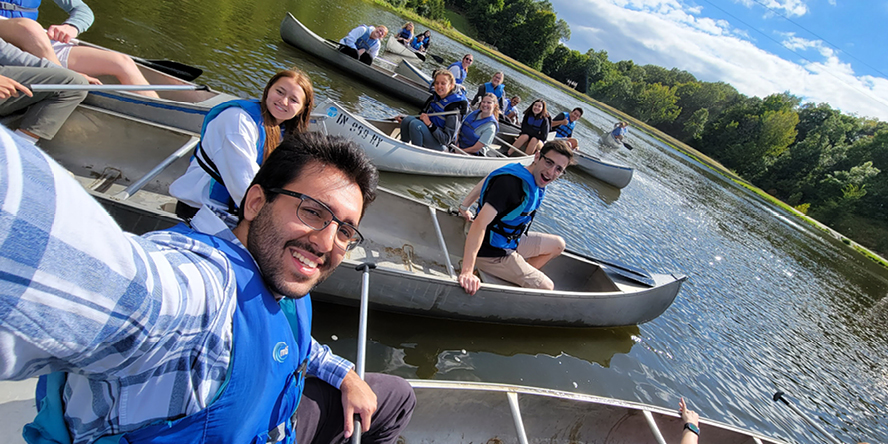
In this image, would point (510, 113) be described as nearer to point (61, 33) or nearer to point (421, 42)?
point (421, 42)

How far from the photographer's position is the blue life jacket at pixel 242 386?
0.99 m

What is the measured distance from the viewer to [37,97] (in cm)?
361

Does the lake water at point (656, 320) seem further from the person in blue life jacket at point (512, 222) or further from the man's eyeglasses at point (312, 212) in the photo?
the man's eyeglasses at point (312, 212)

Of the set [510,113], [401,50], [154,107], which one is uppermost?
[401,50]

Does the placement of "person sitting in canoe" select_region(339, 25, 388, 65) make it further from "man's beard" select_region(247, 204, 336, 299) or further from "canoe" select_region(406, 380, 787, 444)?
"man's beard" select_region(247, 204, 336, 299)

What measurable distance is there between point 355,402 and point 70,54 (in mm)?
5530

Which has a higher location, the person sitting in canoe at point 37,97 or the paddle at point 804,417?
the person sitting in canoe at point 37,97

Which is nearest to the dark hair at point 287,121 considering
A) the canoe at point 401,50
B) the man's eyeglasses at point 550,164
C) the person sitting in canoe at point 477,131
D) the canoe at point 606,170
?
the man's eyeglasses at point 550,164

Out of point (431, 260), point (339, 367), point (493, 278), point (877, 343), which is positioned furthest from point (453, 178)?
point (877, 343)

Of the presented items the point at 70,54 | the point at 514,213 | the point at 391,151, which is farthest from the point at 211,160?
the point at 391,151

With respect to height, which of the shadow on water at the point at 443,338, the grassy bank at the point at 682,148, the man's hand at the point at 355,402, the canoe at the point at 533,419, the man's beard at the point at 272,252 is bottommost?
the shadow on water at the point at 443,338

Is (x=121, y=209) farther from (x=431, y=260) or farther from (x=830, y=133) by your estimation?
(x=830, y=133)

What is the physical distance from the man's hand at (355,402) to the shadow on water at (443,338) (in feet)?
6.97

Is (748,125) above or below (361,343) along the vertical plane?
above
